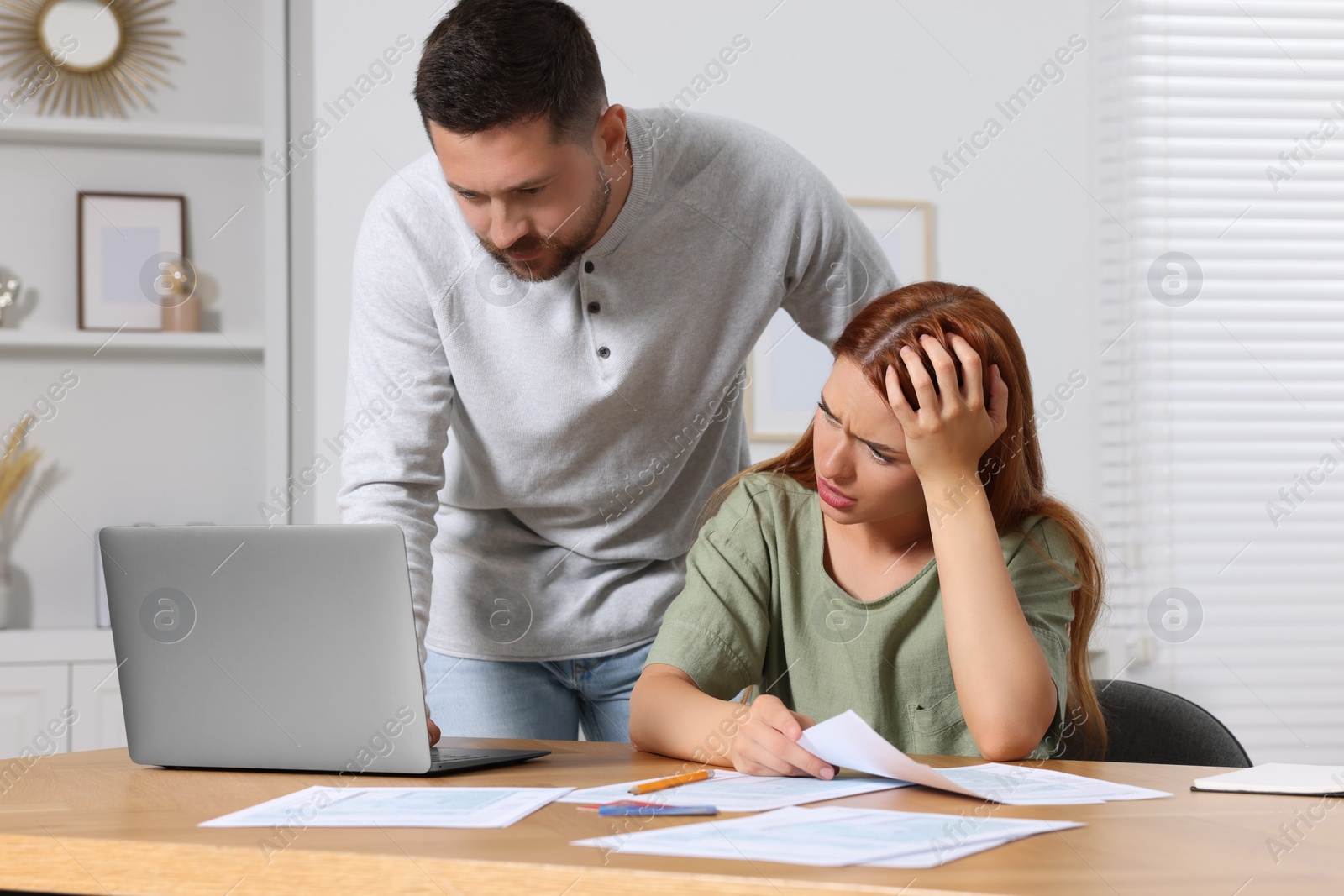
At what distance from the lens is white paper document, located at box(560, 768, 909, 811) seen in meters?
0.84

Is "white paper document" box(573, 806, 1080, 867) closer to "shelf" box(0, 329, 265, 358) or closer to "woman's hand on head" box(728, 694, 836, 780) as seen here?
"woman's hand on head" box(728, 694, 836, 780)

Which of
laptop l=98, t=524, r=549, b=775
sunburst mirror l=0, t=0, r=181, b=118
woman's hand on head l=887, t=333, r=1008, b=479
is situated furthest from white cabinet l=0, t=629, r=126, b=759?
woman's hand on head l=887, t=333, r=1008, b=479

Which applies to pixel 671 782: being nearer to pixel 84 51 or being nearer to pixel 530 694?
pixel 530 694

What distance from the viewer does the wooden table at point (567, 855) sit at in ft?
2.07

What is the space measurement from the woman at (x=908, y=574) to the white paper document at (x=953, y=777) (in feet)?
0.47

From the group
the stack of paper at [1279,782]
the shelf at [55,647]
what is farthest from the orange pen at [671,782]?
the shelf at [55,647]

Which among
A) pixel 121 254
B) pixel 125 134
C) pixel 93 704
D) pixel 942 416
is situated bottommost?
pixel 93 704

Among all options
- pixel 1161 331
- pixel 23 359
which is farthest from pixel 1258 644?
→ pixel 23 359

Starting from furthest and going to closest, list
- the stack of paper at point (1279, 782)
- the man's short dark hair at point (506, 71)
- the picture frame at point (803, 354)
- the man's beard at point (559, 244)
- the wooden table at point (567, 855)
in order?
the picture frame at point (803, 354)
the man's beard at point (559, 244)
the man's short dark hair at point (506, 71)
the stack of paper at point (1279, 782)
the wooden table at point (567, 855)

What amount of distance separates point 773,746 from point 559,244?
27.2 inches

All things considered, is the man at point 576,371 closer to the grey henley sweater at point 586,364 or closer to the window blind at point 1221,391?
the grey henley sweater at point 586,364

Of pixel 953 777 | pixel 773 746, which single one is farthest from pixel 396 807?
pixel 953 777

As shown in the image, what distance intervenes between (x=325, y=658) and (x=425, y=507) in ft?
1.52

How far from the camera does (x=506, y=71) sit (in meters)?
1.26
